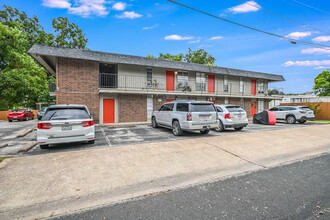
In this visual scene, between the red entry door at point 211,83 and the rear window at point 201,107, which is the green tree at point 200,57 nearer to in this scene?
the red entry door at point 211,83

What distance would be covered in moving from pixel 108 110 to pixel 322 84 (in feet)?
193

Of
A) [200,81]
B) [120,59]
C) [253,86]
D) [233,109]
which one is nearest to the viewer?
[233,109]

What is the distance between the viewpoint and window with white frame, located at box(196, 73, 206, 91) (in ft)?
62.6

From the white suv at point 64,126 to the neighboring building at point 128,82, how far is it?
7707mm

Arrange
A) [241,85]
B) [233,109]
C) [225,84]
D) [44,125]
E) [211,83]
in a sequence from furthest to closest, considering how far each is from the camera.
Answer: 1. [241,85]
2. [225,84]
3. [211,83]
4. [233,109]
5. [44,125]

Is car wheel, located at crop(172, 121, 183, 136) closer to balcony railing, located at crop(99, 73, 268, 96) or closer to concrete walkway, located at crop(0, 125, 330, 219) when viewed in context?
concrete walkway, located at crop(0, 125, 330, 219)

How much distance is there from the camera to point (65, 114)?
6.01 meters

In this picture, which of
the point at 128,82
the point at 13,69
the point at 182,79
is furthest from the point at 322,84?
the point at 13,69

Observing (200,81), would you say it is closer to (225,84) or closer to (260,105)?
(225,84)

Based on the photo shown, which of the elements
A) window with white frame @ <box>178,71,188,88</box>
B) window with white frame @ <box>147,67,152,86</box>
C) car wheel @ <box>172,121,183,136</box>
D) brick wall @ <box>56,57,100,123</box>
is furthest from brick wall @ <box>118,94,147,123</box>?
car wheel @ <box>172,121,183,136</box>

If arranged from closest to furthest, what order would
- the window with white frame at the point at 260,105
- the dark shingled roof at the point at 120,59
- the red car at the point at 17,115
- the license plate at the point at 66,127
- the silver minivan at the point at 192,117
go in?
the license plate at the point at 66,127, the silver minivan at the point at 192,117, the dark shingled roof at the point at 120,59, the red car at the point at 17,115, the window with white frame at the point at 260,105

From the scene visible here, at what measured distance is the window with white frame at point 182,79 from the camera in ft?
59.3

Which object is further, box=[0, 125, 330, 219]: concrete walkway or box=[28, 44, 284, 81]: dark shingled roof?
box=[28, 44, 284, 81]: dark shingled roof

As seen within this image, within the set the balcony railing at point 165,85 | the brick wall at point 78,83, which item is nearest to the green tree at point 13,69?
the brick wall at point 78,83
